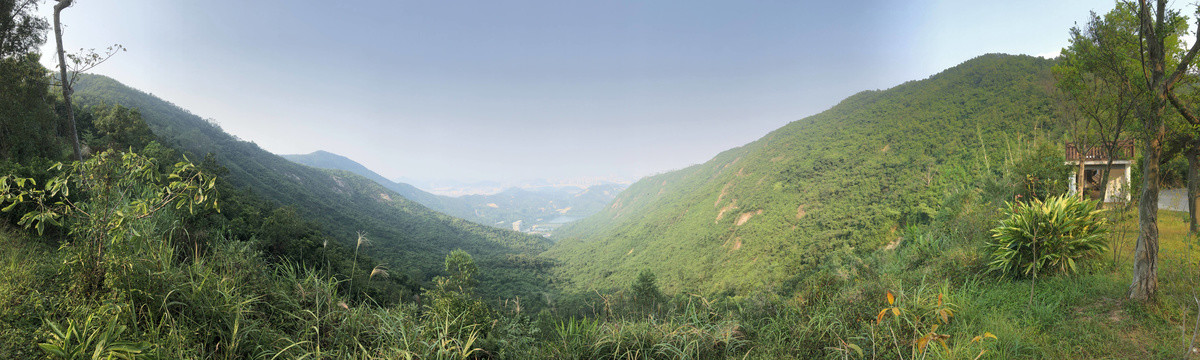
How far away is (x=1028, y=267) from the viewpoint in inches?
202

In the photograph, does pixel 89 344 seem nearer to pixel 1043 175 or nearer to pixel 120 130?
pixel 1043 175

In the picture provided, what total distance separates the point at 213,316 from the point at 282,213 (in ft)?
82.2

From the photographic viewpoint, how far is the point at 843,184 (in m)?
32.7

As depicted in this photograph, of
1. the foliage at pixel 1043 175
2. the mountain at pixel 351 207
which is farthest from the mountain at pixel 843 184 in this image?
the mountain at pixel 351 207

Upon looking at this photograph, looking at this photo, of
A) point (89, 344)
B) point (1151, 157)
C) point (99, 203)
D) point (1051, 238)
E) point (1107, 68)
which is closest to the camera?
point (89, 344)

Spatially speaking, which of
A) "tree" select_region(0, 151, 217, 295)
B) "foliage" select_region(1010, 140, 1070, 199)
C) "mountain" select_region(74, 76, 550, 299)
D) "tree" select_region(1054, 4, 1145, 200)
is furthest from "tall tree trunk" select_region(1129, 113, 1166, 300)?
"mountain" select_region(74, 76, 550, 299)

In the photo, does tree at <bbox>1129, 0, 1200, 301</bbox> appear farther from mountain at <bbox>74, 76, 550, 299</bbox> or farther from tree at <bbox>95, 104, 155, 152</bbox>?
tree at <bbox>95, 104, 155, 152</bbox>

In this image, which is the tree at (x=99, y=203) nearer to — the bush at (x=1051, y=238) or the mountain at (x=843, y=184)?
the bush at (x=1051, y=238)

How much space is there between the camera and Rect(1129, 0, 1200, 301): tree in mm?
3717

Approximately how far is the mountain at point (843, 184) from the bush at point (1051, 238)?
807 cm

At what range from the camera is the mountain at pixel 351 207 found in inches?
1764

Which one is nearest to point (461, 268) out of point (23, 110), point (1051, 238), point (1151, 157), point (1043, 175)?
point (23, 110)

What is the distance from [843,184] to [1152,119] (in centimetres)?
3307

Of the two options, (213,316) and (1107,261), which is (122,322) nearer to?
(213,316)
